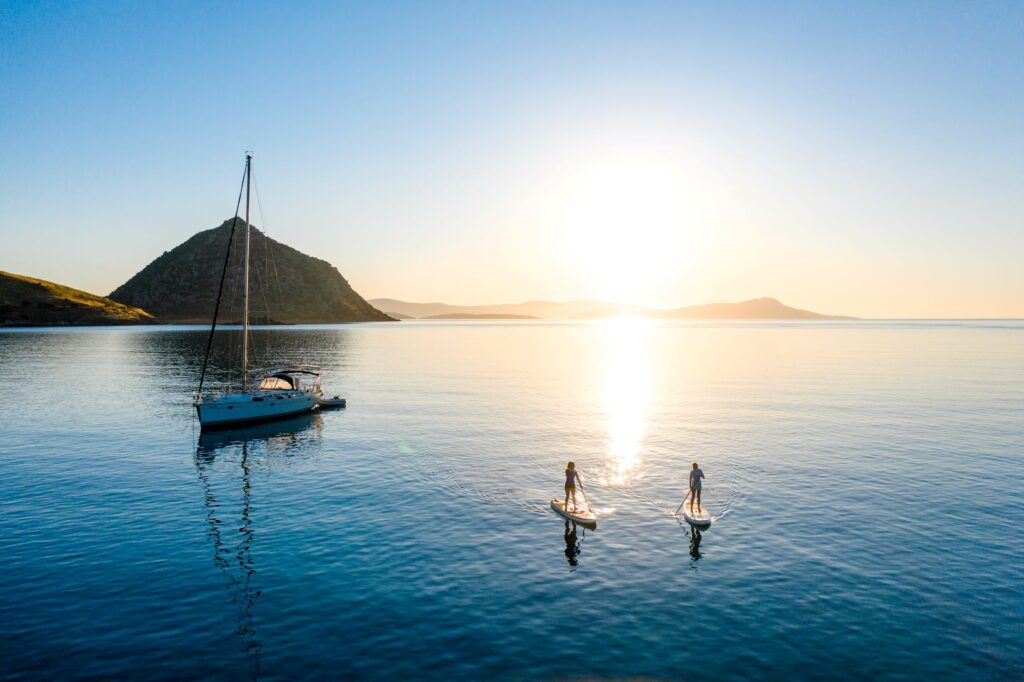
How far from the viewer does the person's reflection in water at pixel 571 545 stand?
27281 mm

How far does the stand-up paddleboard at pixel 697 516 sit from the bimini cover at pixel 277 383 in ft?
174

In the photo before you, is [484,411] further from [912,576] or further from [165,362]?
[165,362]

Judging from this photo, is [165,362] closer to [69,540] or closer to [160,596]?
[69,540]

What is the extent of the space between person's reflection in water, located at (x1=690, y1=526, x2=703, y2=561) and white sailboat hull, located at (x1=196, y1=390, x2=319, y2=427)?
49.2 metres

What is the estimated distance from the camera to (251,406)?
64.9 meters

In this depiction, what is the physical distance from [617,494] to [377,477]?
55.3 ft

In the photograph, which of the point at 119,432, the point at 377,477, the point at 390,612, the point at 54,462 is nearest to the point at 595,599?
the point at 390,612

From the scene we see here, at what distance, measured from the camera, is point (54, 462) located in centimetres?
4547

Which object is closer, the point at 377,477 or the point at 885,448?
the point at 377,477

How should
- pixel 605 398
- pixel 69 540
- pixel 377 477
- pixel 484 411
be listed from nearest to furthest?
pixel 69 540
pixel 377 477
pixel 484 411
pixel 605 398

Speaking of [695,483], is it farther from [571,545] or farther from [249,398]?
[249,398]

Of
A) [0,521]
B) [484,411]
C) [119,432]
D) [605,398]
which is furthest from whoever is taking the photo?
[605,398]

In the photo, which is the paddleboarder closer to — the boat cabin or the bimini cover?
the boat cabin

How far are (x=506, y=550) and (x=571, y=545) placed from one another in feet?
10.6
